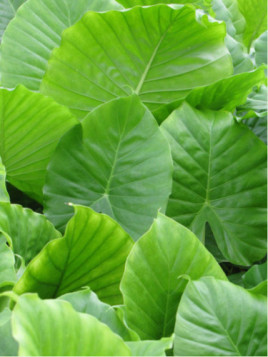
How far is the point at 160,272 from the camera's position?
0.67 m

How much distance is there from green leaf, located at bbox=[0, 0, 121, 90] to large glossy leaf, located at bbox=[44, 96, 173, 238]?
234 mm

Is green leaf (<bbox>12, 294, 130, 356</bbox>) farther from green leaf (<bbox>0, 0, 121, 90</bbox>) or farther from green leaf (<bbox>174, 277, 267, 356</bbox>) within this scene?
green leaf (<bbox>0, 0, 121, 90</bbox>)

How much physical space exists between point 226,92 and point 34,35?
1.26 feet

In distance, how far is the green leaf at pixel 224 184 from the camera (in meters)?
Answer: 0.92

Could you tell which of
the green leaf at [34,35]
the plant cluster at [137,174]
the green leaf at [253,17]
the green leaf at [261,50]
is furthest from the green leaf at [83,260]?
the green leaf at [253,17]

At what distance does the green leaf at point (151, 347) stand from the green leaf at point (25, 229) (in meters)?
0.27

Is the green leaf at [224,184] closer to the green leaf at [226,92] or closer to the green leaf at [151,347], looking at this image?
the green leaf at [226,92]

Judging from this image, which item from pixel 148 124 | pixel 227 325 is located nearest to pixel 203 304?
pixel 227 325

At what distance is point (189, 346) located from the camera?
61 cm

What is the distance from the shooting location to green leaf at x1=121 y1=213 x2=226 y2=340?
654 mm

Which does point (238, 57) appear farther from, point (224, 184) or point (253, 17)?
point (253, 17)

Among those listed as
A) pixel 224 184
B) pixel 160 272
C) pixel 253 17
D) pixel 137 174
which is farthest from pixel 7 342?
pixel 253 17

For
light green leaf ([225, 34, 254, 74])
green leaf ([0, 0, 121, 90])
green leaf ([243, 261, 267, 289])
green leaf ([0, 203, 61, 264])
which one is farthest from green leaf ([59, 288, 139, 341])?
light green leaf ([225, 34, 254, 74])

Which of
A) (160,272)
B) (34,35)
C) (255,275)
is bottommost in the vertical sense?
(255,275)
